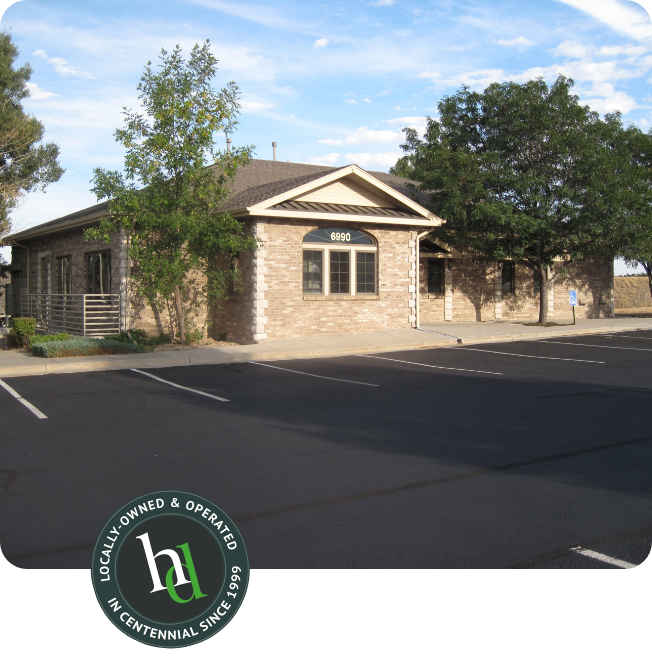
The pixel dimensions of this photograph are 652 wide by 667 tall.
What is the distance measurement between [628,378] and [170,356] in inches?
400

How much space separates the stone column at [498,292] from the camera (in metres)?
Answer: 27.6

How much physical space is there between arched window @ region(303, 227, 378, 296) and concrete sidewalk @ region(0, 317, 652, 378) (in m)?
1.64

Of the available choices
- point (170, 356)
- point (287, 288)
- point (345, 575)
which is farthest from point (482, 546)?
point (287, 288)

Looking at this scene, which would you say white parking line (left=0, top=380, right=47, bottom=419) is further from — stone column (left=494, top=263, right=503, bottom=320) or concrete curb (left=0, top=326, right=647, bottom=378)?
stone column (left=494, top=263, right=503, bottom=320)

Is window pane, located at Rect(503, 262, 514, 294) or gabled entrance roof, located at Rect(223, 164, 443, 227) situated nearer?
gabled entrance roof, located at Rect(223, 164, 443, 227)

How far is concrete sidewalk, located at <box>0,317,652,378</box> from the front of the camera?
47.6 feet

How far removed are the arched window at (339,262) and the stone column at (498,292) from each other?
8.54 meters

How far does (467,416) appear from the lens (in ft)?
28.8

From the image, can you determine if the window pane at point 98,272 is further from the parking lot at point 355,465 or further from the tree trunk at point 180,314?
the parking lot at point 355,465

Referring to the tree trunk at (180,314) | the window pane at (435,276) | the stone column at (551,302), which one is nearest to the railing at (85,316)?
the tree trunk at (180,314)

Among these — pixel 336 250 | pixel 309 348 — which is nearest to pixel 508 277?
pixel 336 250

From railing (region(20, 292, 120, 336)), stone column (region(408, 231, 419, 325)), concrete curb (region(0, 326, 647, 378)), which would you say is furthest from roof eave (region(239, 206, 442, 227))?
railing (region(20, 292, 120, 336))

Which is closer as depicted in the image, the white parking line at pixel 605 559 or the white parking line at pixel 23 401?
the white parking line at pixel 605 559

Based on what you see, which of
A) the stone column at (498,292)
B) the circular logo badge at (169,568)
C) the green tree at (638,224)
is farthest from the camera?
the stone column at (498,292)
